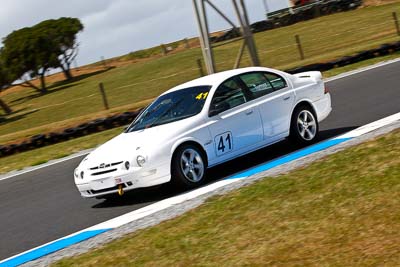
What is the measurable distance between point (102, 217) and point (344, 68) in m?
16.4

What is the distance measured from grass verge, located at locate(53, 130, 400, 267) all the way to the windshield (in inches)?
84.0

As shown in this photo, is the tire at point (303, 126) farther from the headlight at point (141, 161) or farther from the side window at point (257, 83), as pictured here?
the headlight at point (141, 161)

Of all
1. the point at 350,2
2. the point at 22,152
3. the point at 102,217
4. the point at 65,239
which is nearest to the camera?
the point at 65,239

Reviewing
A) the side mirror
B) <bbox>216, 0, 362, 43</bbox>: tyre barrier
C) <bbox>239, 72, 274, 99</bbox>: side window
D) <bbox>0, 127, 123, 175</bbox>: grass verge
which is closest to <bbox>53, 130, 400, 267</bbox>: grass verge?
the side mirror

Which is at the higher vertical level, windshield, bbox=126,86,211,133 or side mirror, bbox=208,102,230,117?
windshield, bbox=126,86,211,133

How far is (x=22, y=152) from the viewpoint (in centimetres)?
1950

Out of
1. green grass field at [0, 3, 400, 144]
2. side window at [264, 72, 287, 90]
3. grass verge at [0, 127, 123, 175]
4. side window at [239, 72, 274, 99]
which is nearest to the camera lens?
side window at [239, 72, 274, 99]

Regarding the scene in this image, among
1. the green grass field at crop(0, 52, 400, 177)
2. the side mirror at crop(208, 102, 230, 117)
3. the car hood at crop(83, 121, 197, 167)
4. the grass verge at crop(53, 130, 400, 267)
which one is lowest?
the grass verge at crop(53, 130, 400, 267)

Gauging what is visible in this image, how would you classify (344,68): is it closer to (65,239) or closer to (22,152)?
(22,152)

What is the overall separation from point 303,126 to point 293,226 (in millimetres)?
5117

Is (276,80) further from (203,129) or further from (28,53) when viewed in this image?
(28,53)

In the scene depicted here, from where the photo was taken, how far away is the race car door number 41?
10852 millimetres

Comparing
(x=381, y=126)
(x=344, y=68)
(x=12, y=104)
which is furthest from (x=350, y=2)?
(x=381, y=126)

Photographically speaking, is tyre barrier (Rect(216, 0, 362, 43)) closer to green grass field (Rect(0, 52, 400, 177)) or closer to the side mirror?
green grass field (Rect(0, 52, 400, 177))
